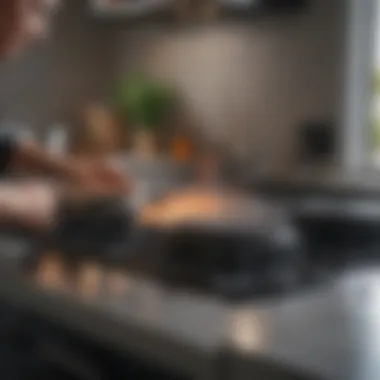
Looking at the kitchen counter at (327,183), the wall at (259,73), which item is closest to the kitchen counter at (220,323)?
the kitchen counter at (327,183)

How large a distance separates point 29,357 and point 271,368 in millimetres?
296

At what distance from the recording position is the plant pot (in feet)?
3.25

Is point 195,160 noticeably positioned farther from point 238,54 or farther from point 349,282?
point 349,282

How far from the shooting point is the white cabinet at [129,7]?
1.00 m

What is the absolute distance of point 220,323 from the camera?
0.54 meters

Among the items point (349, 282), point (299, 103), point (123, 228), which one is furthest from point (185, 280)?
point (299, 103)

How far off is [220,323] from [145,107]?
1.65 feet

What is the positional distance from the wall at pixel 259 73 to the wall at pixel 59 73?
5 cm

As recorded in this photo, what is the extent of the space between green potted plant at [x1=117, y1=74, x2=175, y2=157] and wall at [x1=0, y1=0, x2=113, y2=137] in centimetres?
4

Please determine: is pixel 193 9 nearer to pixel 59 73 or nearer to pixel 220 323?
pixel 59 73

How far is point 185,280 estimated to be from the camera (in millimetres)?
661

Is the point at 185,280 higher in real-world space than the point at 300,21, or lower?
lower

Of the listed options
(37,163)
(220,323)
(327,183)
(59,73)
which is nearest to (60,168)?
(37,163)

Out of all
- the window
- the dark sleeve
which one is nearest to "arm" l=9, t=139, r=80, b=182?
the dark sleeve
